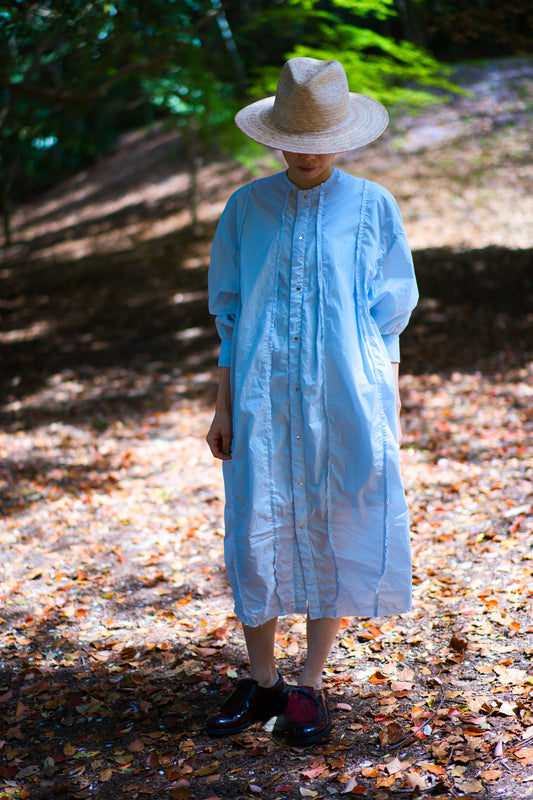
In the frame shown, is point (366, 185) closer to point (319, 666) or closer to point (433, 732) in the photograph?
point (319, 666)

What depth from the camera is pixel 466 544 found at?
398 cm

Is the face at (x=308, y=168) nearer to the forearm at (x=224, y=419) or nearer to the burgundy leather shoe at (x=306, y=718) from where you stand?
the forearm at (x=224, y=419)

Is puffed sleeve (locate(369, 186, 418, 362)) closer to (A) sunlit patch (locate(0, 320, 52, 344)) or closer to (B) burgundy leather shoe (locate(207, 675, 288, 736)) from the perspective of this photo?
(B) burgundy leather shoe (locate(207, 675, 288, 736))

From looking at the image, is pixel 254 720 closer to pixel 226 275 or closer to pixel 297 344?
pixel 297 344

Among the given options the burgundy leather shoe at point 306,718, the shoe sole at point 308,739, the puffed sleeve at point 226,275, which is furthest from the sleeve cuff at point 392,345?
the shoe sole at point 308,739

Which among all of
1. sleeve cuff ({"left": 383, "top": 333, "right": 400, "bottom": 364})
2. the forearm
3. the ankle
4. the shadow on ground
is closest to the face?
sleeve cuff ({"left": 383, "top": 333, "right": 400, "bottom": 364})

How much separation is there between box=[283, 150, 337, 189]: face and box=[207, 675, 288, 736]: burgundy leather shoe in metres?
1.81

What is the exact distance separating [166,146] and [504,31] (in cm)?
1463

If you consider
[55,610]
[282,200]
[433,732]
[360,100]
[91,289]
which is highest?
[360,100]

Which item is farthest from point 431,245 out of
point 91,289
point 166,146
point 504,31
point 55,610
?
point 166,146

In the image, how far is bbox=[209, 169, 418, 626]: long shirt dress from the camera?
2281 mm

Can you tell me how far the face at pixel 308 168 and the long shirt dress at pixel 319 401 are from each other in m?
0.03

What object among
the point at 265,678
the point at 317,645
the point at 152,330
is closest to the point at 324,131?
the point at 317,645

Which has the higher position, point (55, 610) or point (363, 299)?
point (363, 299)
